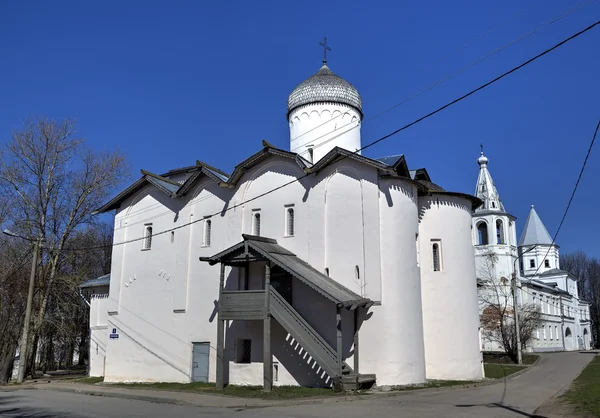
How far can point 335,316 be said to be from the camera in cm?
1934

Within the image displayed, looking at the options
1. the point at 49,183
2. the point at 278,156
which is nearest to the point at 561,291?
the point at 278,156

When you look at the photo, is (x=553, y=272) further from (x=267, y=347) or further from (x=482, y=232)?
(x=267, y=347)

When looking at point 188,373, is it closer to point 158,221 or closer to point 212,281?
point 212,281

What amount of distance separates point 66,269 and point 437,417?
27.8 m

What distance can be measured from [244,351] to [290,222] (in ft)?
18.0

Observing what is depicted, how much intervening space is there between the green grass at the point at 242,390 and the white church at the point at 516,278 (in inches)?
1298

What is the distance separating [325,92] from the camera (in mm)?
25438

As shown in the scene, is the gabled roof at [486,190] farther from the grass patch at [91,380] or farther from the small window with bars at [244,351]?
the grass patch at [91,380]

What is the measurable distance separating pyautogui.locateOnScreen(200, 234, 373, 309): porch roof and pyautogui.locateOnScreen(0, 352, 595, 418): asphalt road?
3322 millimetres

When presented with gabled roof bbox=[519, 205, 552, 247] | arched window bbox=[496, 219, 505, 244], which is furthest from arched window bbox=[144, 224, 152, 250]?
gabled roof bbox=[519, 205, 552, 247]

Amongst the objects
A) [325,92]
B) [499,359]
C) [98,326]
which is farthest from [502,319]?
[98,326]

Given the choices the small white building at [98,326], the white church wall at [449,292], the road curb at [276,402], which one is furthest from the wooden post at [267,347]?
the small white building at [98,326]

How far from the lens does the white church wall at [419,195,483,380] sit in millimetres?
20859

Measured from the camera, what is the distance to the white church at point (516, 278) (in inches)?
2093
